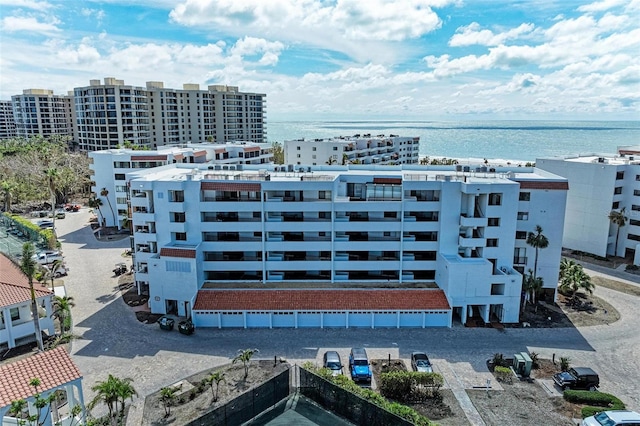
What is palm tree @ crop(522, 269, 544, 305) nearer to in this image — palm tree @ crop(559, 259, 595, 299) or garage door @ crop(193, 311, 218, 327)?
palm tree @ crop(559, 259, 595, 299)

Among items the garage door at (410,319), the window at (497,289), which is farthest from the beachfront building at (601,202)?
the garage door at (410,319)

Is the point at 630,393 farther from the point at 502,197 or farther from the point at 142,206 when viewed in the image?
the point at 142,206

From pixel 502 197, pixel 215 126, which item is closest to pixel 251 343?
pixel 502 197

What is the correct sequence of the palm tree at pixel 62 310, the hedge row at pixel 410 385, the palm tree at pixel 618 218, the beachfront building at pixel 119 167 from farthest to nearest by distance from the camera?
1. the beachfront building at pixel 119 167
2. the palm tree at pixel 618 218
3. the palm tree at pixel 62 310
4. the hedge row at pixel 410 385

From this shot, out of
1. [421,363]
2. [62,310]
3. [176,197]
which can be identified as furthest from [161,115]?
[421,363]

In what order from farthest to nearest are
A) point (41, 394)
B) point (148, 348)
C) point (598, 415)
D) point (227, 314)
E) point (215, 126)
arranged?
point (215, 126), point (227, 314), point (148, 348), point (598, 415), point (41, 394)

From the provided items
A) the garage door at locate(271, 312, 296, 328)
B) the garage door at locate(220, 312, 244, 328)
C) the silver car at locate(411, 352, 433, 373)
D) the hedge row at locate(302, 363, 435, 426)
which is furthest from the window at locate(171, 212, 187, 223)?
the silver car at locate(411, 352, 433, 373)

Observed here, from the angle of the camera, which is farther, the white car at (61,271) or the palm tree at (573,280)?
the white car at (61,271)

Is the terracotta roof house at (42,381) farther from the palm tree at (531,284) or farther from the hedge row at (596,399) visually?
the palm tree at (531,284)
